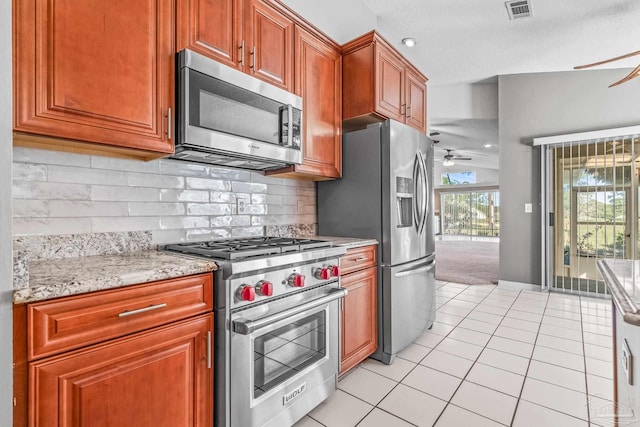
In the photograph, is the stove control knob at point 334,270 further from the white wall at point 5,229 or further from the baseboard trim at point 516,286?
the baseboard trim at point 516,286

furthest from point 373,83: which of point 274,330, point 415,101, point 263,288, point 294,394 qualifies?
point 294,394

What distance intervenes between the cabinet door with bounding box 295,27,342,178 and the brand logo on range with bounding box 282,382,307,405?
133 centimetres

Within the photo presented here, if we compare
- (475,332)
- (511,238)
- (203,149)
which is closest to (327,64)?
(203,149)

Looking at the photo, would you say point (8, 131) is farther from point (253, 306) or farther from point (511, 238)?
point (511, 238)

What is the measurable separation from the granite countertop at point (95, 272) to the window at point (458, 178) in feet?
40.5

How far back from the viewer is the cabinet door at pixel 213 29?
1.60 meters

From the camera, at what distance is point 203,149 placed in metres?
1.67

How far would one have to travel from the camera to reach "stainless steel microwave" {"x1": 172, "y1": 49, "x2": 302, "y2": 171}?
62.0 inches

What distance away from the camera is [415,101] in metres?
3.03

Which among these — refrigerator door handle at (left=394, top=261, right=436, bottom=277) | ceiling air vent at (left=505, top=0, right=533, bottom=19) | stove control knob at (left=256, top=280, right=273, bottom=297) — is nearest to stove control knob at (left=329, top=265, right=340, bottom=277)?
stove control knob at (left=256, top=280, right=273, bottom=297)

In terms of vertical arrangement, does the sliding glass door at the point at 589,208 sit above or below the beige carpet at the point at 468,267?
above

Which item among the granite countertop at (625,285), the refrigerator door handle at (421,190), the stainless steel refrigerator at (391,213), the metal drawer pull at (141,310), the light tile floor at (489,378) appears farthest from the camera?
the refrigerator door handle at (421,190)

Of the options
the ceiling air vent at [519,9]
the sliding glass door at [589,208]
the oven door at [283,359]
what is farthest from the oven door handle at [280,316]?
the sliding glass door at [589,208]

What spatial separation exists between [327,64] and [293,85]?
1.58 ft
